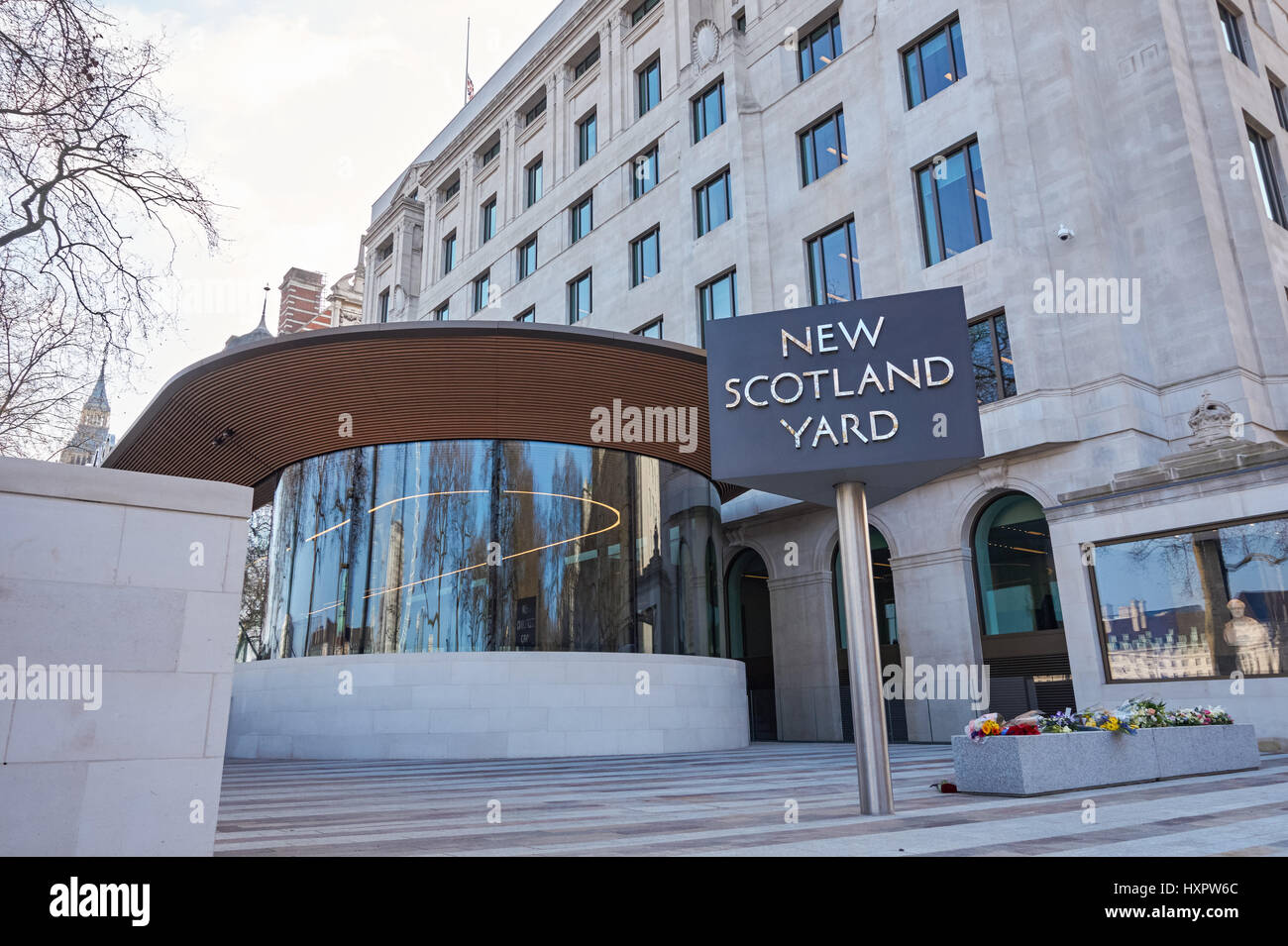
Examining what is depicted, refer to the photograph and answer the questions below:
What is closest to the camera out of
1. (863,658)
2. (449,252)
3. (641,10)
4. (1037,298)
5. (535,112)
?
(863,658)

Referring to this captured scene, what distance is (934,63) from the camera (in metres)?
26.7

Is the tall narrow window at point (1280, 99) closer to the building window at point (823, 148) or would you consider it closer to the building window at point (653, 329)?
the building window at point (823, 148)

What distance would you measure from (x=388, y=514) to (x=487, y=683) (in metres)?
4.29

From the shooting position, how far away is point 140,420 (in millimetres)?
19797

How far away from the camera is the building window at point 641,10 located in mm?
39188

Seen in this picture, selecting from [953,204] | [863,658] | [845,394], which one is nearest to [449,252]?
[953,204]

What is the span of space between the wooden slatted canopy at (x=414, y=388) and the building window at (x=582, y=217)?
2156cm

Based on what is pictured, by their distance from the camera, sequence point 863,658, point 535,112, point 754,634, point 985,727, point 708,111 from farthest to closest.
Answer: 1. point 535,112
2. point 708,111
3. point 754,634
4. point 985,727
5. point 863,658

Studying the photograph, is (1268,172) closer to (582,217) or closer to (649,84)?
(649,84)

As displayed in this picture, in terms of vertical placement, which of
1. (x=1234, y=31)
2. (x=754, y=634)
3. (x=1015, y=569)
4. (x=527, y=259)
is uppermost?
(x=527, y=259)

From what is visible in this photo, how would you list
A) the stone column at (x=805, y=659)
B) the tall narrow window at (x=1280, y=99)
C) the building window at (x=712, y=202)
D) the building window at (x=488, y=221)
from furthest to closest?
the building window at (x=488, y=221)
the building window at (x=712, y=202)
the tall narrow window at (x=1280, y=99)
the stone column at (x=805, y=659)

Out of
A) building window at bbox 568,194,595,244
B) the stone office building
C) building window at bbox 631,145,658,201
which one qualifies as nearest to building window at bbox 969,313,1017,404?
the stone office building

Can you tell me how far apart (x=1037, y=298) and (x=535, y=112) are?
31.0 meters

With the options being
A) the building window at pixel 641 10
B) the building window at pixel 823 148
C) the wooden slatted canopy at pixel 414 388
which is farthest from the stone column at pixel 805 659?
the building window at pixel 641 10
